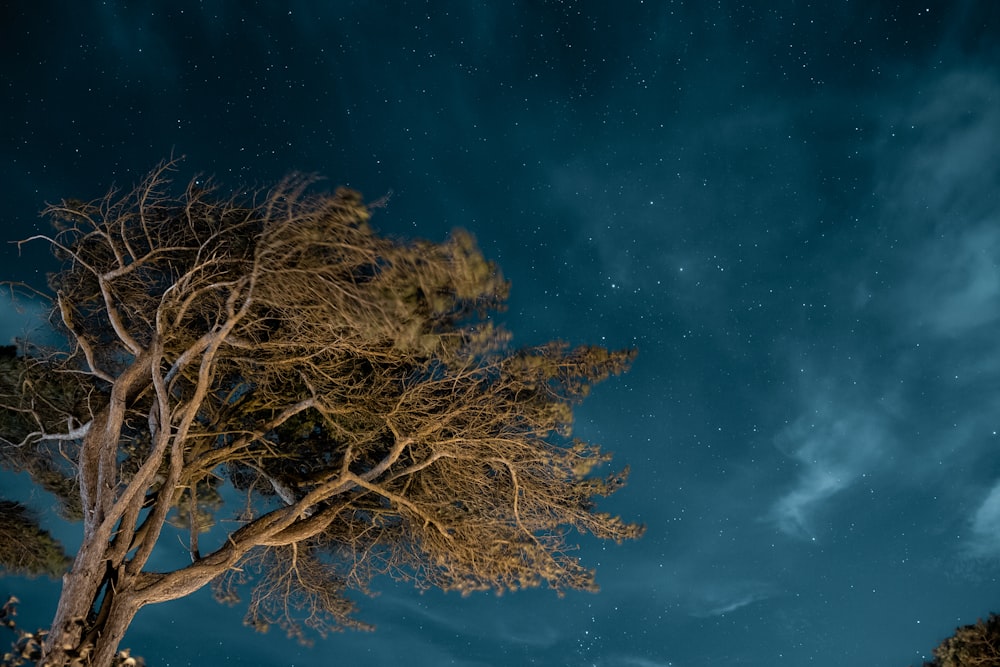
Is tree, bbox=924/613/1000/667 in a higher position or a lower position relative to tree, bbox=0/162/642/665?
lower

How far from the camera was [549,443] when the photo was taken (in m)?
7.20

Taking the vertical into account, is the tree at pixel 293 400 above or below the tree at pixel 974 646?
above

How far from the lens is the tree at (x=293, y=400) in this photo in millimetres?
5672

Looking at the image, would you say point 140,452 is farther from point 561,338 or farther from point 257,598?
point 561,338

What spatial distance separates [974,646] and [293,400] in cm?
1038

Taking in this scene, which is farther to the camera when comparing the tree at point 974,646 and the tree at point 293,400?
the tree at point 974,646

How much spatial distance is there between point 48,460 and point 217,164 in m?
6.09

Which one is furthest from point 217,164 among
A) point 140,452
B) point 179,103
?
point 179,103

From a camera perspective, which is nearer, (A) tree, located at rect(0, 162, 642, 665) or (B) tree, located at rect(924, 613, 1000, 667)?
(A) tree, located at rect(0, 162, 642, 665)

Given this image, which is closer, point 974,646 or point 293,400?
point 293,400

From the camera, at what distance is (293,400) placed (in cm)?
750

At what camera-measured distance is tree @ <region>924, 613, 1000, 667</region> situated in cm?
878

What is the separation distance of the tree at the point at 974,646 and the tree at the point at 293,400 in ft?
19.3

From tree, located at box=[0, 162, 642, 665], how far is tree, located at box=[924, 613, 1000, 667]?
19.3 feet
